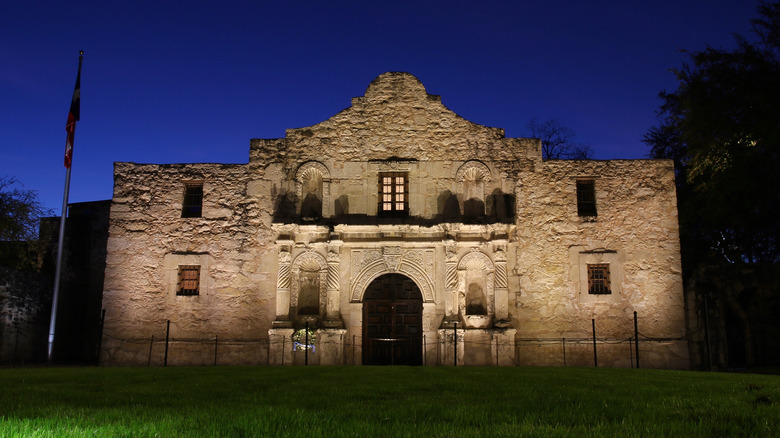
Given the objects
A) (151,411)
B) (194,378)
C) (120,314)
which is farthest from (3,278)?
(151,411)

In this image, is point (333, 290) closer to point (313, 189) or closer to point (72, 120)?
point (313, 189)

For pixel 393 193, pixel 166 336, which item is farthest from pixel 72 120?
pixel 393 193

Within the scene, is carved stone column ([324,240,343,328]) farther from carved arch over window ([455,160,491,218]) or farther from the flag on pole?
the flag on pole

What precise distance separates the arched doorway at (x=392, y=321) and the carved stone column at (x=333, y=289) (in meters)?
0.88

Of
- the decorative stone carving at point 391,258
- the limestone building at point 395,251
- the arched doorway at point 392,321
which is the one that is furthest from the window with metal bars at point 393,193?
the arched doorway at point 392,321

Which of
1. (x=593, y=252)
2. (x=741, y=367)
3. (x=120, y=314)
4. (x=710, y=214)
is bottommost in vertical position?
(x=741, y=367)

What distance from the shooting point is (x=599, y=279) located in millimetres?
18922

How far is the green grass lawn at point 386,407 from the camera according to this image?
512cm

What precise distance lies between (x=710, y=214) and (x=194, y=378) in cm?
1726

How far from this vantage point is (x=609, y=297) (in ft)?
61.2

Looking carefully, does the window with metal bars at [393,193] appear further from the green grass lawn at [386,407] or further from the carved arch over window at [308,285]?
the green grass lawn at [386,407]

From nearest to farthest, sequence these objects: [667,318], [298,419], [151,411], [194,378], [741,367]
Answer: [298,419] → [151,411] → [194,378] → [667,318] → [741,367]

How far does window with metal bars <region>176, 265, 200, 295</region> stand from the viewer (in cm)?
1948

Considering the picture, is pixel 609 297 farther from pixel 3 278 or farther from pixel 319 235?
pixel 3 278
